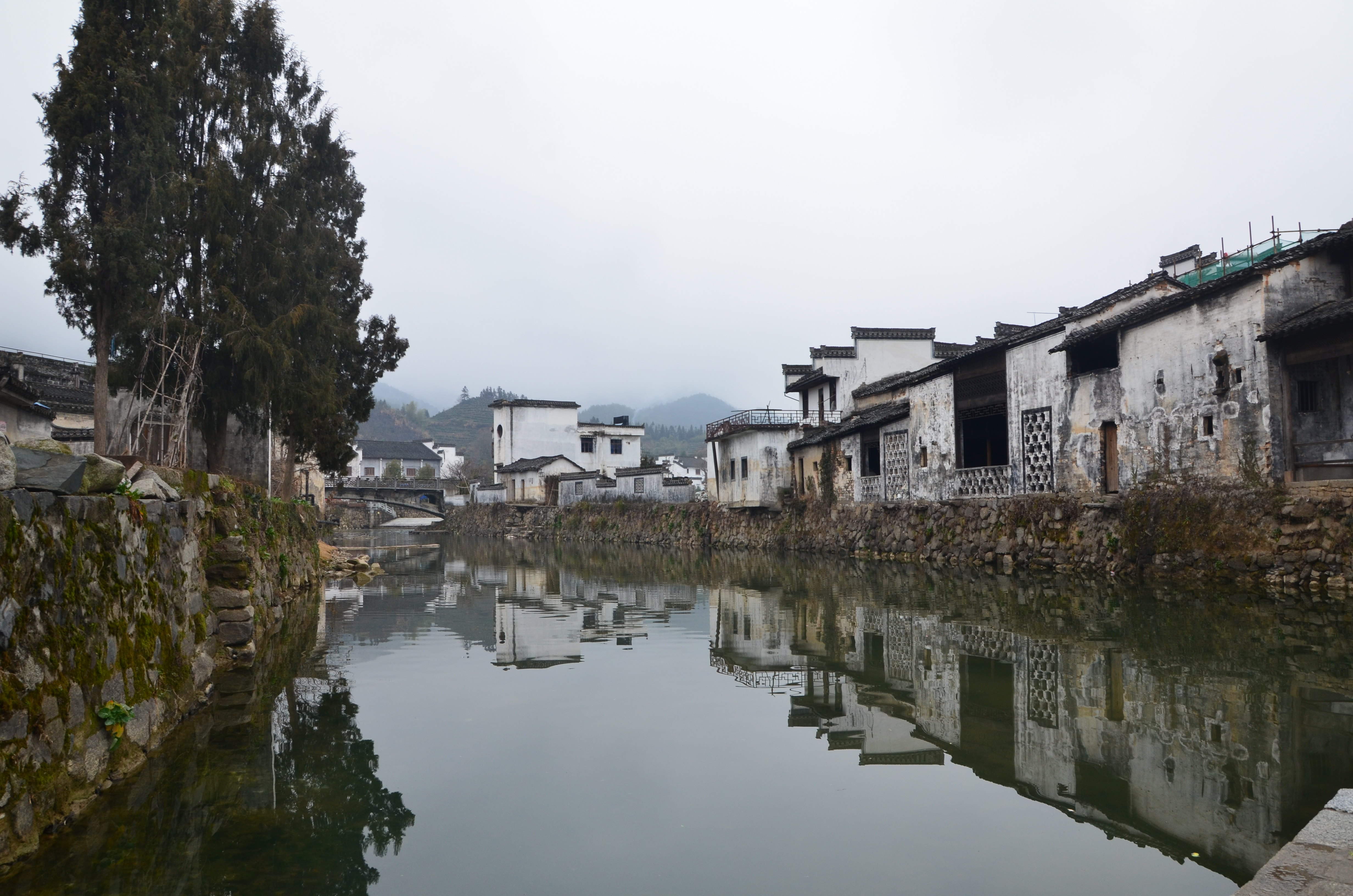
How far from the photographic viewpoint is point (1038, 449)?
23062 mm

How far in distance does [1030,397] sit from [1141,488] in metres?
4.87

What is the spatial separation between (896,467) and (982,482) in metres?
4.87

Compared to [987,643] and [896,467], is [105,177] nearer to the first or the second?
[987,643]

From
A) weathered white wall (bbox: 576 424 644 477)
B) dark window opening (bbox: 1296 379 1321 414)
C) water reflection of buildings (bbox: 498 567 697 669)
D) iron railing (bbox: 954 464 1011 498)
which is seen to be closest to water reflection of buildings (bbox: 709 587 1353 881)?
water reflection of buildings (bbox: 498 567 697 669)

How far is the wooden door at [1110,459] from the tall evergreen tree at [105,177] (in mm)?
20695

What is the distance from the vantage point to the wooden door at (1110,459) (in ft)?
68.1

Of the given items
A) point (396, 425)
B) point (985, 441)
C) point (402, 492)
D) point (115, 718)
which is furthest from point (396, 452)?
point (115, 718)

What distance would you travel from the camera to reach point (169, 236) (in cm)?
1767

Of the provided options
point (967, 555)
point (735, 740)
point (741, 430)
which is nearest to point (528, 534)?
point (741, 430)

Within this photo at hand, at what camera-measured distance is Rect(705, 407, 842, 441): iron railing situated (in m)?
37.7

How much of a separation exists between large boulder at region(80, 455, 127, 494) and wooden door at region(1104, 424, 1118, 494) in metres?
20.4

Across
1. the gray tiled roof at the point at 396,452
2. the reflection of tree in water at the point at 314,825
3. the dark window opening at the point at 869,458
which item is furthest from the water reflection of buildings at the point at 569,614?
the gray tiled roof at the point at 396,452

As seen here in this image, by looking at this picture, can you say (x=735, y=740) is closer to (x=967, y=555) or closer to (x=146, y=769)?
(x=146, y=769)

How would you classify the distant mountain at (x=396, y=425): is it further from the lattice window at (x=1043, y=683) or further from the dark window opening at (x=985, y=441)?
the lattice window at (x=1043, y=683)
